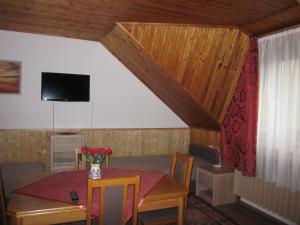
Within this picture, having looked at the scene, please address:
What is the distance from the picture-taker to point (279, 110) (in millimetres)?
3678

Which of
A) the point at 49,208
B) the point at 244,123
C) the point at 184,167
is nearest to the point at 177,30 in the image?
the point at 244,123

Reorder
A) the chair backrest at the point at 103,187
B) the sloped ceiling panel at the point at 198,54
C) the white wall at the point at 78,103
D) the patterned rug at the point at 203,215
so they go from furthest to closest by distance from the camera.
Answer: the white wall at the point at 78,103
the sloped ceiling panel at the point at 198,54
the patterned rug at the point at 203,215
the chair backrest at the point at 103,187

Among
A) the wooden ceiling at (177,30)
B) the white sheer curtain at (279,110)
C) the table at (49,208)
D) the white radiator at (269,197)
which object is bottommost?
the white radiator at (269,197)

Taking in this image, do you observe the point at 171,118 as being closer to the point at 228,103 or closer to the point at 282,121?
the point at 228,103

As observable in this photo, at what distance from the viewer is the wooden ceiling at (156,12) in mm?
3062

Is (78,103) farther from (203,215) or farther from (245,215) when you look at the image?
(245,215)

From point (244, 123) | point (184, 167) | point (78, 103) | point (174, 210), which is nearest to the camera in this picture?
point (174, 210)

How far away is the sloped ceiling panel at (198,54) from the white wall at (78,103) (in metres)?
1.62

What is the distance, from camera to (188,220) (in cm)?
367

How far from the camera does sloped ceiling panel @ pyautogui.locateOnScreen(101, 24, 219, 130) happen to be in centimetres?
416

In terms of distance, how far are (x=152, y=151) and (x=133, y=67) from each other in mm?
1868

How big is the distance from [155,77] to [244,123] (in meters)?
1.68

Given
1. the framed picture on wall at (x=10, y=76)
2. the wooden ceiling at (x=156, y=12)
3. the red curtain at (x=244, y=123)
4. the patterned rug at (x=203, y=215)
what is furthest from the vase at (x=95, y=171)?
the framed picture on wall at (x=10, y=76)

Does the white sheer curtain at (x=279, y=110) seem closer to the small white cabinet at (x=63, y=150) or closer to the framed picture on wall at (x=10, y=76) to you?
the small white cabinet at (x=63, y=150)
